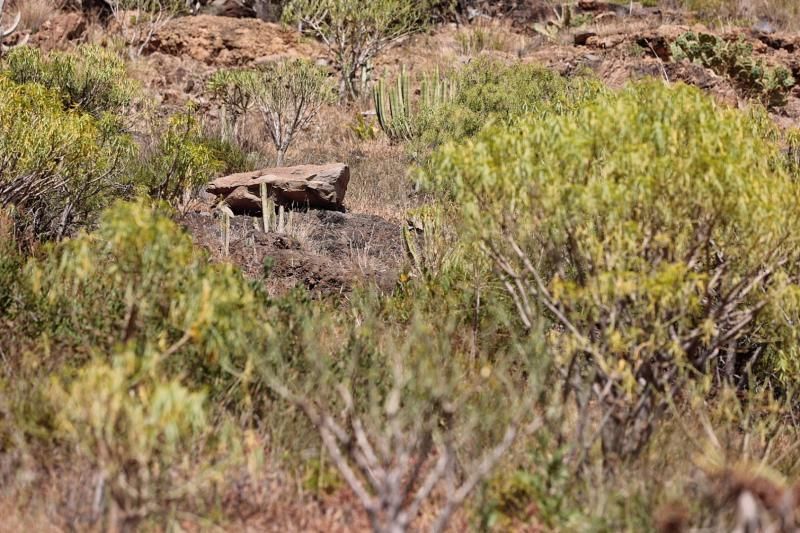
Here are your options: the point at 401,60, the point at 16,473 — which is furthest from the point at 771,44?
the point at 16,473

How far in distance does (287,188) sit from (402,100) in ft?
21.8

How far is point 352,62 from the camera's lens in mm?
18266

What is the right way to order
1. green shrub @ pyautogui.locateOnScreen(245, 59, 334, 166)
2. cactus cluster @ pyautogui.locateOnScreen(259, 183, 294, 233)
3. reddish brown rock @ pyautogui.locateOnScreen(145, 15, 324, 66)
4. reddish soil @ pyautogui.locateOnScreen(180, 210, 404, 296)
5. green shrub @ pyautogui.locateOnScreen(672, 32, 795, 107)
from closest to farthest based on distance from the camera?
reddish soil @ pyautogui.locateOnScreen(180, 210, 404, 296) < cactus cluster @ pyautogui.locateOnScreen(259, 183, 294, 233) < green shrub @ pyautogui.locateOnScreen(245, 59, 334, 166) < green shrub @ pyautogui.locateOnScreen(672, 32, 795, 107) < reddish brown rock @ pyautogui.locateOnScreen(145, 15, 324, 66)

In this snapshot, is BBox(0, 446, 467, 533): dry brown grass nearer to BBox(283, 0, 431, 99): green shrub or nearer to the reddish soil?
the reddish soil

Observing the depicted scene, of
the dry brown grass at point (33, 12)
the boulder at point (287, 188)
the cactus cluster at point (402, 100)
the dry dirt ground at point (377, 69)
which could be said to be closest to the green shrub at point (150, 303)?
the dry dirt ground at point (377, 69)

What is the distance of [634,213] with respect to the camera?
184 inches

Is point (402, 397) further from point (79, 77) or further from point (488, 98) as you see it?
point (79, 77)

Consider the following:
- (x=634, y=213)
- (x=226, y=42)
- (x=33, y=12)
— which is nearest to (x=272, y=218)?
(x=634, y=213)

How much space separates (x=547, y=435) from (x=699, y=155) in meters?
1.69

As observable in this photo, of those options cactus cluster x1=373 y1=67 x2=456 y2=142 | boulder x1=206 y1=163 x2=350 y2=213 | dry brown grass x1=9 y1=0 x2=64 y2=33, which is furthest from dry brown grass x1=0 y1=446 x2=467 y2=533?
dry brown grass x1=9 y1=0 x2=64 y2=33

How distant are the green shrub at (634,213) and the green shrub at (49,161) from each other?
4.23m

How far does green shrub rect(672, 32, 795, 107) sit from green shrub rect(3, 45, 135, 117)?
37.6 feet

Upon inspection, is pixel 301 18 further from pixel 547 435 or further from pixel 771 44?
pixel 547 435

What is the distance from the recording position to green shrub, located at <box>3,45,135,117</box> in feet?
37.7
